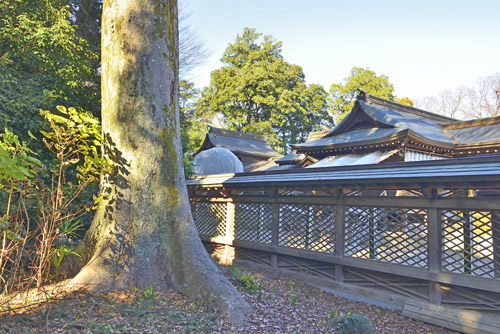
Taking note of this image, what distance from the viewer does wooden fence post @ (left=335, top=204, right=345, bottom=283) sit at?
6668mm

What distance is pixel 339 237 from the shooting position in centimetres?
670

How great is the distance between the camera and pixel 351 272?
21.8ft

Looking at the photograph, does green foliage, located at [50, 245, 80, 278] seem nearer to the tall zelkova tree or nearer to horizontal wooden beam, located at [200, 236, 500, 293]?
horizontal wooden beam, located at [200, 236, 500, 293]

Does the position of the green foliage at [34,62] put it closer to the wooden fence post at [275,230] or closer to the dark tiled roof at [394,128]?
the wooden fence post at [275,230]

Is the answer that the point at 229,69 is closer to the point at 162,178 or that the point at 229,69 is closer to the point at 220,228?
the point at 220,228

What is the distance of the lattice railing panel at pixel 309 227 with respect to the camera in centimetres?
717

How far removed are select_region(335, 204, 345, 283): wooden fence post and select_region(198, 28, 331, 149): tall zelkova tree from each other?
81.5ft

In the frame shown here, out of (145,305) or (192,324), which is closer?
(192,324)

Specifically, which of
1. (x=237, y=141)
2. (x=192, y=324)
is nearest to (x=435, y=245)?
(x=192, y=324)

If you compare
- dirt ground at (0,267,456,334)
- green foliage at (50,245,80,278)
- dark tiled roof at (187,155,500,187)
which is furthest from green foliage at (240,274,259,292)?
green foliage at (50,245,80,278)

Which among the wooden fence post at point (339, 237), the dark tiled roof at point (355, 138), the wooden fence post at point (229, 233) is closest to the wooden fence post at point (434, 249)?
the wooden fence post at point (339, 237)

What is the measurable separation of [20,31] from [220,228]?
19.7ft

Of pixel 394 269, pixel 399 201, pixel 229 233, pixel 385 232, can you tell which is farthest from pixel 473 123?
pixel 229 233

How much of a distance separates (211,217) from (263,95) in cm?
2317
